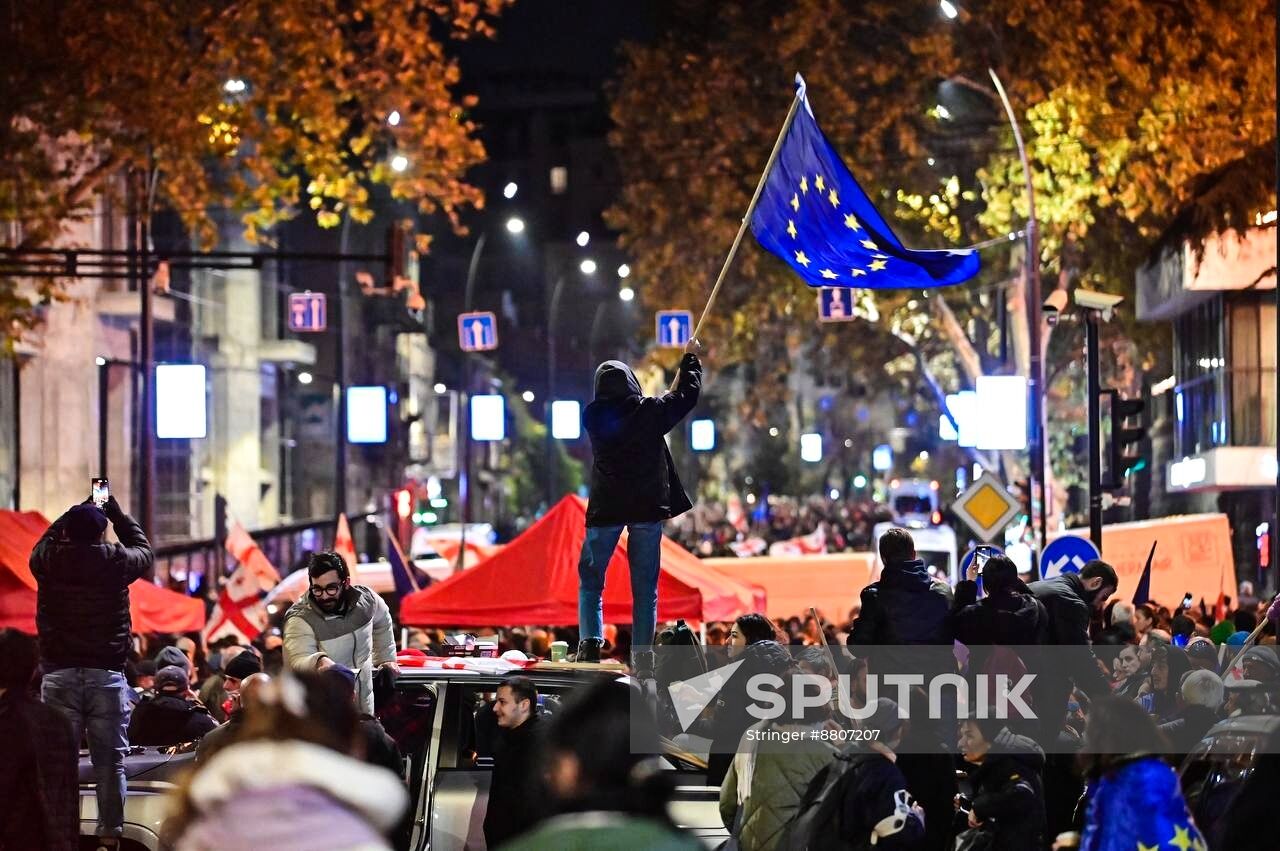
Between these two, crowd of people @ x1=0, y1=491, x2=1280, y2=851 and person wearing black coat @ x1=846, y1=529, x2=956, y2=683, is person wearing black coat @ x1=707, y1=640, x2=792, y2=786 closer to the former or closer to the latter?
crowd of people @ x1=0, y1=491, x2=1280, y2=851

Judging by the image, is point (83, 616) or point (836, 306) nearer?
point (83, 616)

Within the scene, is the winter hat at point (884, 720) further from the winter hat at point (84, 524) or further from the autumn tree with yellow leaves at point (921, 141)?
the autumn tree with yellow leaves at point (921, 141)

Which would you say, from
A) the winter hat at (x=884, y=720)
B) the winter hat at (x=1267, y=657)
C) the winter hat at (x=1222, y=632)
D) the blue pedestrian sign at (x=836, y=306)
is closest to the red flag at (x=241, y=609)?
the winter hat at (x=1222, y=632)

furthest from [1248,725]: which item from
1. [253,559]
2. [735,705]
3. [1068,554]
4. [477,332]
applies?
[477,332]

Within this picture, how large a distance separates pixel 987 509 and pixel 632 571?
40.7 feet

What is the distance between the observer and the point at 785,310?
42.3 meters

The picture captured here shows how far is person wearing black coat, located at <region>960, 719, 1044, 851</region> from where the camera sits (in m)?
8.52

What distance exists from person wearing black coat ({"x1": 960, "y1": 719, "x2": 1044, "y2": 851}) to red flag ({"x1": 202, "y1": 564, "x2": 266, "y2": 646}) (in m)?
15.2

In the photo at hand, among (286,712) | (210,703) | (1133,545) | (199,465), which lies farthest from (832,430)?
(286,712)

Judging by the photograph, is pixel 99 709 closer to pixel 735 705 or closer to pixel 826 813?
pixel 735 705

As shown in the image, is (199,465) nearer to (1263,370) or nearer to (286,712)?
(1263,370)

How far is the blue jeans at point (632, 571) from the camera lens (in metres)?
10.6

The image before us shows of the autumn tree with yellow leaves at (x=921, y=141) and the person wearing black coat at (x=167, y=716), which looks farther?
the autumn tree with yellow leaves at (x=921, y=141)

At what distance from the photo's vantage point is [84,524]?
1029cm
